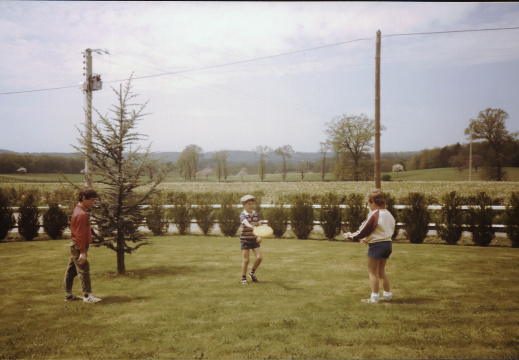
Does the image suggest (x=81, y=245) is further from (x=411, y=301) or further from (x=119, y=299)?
(x=411, y=301)

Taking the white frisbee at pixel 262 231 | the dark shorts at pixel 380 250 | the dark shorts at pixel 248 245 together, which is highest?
the white frisbee at pixel 262 231

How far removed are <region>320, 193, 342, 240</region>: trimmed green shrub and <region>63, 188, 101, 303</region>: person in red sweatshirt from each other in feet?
34.6

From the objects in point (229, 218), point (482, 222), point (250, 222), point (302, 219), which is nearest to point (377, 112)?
point (482, 222)

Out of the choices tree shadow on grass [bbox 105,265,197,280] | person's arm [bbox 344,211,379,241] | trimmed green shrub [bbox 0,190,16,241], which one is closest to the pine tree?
Result: tree shadow on grass [bbox 105,265,197,280]

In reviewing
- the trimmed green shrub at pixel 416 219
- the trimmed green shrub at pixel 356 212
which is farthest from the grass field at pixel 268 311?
the trimmed green shrub at pixel 356 212

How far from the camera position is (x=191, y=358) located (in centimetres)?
438

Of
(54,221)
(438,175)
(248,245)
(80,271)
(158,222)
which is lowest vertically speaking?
(158,222)

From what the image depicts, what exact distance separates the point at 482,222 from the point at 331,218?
17.5 feet

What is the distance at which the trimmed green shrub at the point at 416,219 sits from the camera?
47.4ft

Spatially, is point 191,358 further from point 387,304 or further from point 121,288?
point 121,288

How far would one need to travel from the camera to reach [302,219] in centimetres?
1625

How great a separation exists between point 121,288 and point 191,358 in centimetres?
410

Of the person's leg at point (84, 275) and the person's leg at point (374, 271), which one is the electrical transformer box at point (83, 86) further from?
the person's leg at point (374, 271)

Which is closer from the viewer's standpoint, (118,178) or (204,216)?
(118,178)
